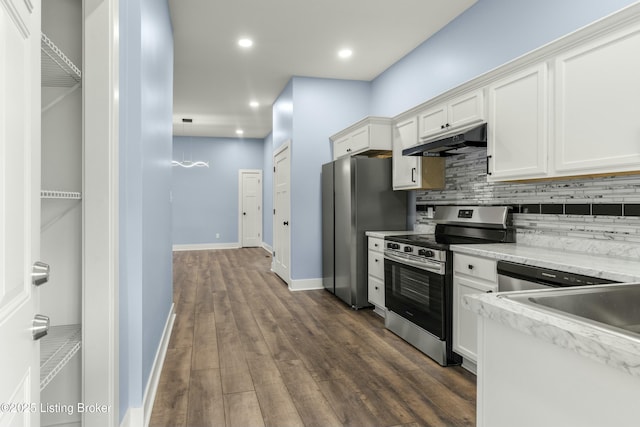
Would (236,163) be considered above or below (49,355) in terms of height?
above

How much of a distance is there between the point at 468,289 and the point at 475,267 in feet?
0.58

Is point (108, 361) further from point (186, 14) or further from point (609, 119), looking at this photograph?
point (186, 14)

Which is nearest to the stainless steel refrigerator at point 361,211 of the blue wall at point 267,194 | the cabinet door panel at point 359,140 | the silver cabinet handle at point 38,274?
the cabinet door panel at point 359,140

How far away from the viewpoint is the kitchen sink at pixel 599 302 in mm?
980

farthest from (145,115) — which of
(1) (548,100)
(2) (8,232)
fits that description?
(1) (548,100)

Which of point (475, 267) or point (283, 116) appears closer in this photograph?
point (475, 267)

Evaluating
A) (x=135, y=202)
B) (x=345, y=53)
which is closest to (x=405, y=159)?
(x=345, y=53)

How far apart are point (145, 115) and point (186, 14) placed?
213 cm

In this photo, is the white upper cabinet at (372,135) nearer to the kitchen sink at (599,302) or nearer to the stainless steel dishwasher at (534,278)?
the stainless steel dishwasher at (534,278)

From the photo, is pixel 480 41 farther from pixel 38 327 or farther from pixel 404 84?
pixel 38 327

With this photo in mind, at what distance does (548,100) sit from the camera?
2.32 meters

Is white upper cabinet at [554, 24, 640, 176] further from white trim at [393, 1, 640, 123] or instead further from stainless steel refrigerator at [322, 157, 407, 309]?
stainless steel refrigerator at [322, 157, 407, 309]

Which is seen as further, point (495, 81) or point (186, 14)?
point (186, 14)

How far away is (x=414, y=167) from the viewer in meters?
3.79
